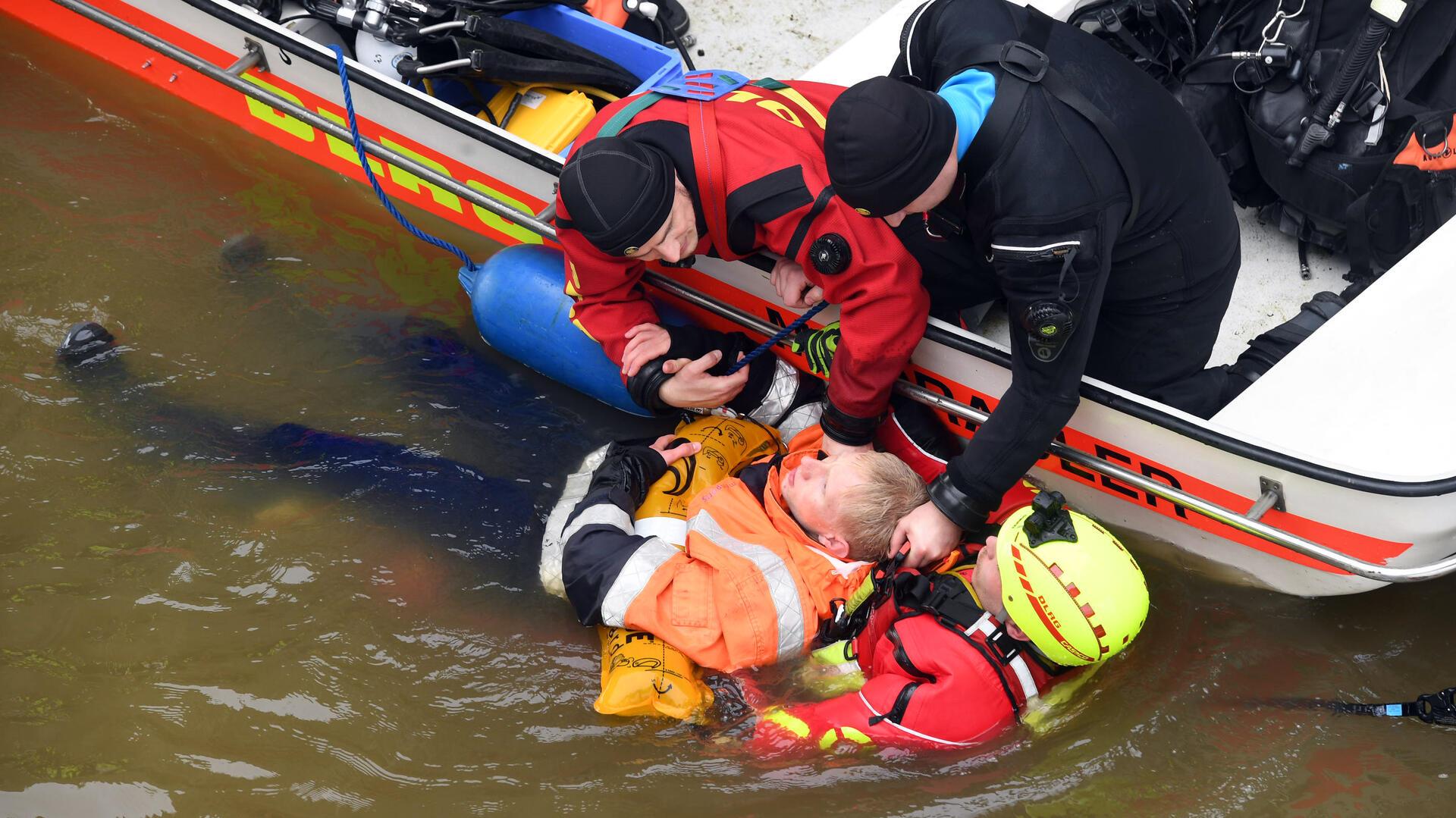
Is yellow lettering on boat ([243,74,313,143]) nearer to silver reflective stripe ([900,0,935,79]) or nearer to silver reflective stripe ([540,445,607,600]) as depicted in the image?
silver reflective stripe ([540,445,607,600])

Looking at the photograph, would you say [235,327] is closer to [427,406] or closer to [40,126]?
[427,406]

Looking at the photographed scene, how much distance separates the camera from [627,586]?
302cm

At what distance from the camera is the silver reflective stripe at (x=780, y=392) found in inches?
142

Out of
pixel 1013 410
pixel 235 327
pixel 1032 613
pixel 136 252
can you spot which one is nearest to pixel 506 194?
pixel 235 327

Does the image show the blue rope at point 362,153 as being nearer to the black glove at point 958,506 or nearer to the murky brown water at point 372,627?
the murky brown water at point 372,627

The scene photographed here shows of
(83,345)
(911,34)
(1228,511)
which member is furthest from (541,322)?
(1228,511)

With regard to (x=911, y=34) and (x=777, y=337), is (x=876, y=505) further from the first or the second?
(x=911, y=34)

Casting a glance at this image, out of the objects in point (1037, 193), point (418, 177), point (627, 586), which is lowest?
point (627, 586)

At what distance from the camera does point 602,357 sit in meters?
3.62

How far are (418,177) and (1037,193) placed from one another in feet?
7.93

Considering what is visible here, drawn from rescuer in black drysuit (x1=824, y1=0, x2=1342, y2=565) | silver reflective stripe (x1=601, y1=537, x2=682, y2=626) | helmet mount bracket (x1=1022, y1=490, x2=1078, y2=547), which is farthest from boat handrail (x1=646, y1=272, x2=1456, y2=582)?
silver reflective stripe (x1=601, y1=537, x2=682, y2=626)

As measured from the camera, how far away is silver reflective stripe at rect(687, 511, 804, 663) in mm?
2996

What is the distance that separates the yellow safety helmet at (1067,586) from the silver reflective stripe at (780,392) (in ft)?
3.67

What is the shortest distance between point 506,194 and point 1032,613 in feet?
7.89
